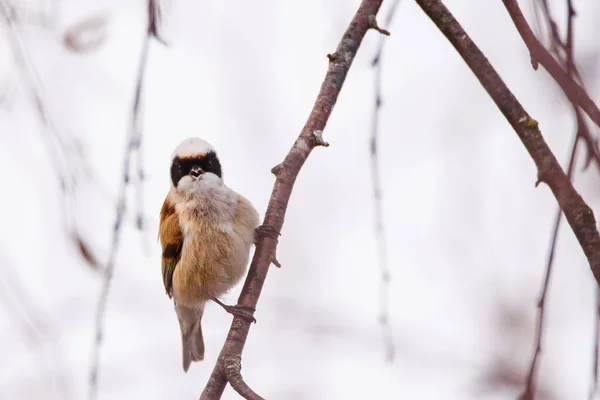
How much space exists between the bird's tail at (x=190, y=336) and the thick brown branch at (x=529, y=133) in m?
3.23

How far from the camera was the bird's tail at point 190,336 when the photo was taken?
5562mm

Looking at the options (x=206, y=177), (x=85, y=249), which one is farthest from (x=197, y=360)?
(x=85, y=249)

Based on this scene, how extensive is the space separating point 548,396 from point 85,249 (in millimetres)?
1564

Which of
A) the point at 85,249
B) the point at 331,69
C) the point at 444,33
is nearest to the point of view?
the point at 85,249

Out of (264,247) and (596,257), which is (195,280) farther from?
(596,257)

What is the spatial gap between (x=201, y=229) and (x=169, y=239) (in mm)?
342

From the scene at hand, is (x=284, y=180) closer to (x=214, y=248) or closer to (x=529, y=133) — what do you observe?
(x=529, y=133)

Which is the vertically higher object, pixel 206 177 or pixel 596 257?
pixel 206 177

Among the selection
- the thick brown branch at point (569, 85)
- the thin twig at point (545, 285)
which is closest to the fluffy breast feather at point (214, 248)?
the thick brown branch at point (569, 85)

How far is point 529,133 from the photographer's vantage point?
2.58 meters

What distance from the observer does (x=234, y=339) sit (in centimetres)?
272

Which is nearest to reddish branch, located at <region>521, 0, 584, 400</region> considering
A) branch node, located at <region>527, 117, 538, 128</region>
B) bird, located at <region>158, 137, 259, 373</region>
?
branch node, located at <region>527, 117, 538, 128</region>

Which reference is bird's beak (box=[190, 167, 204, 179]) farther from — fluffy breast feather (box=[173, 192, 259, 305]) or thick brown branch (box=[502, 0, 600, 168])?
thick brown branch (box=[502, 0, 600, 168])

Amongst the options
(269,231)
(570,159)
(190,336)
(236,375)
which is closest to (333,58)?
(269,231)
